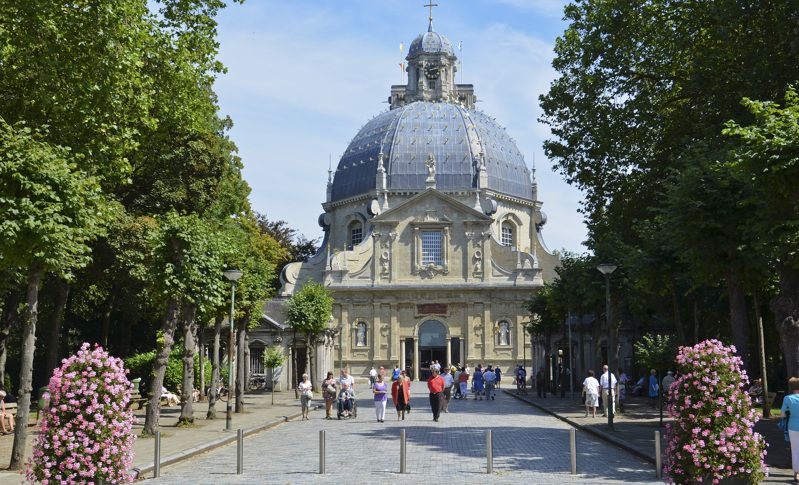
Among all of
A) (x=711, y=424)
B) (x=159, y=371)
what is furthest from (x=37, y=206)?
(x=711, y=424)

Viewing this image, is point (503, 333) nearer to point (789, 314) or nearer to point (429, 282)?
point (429, 282)

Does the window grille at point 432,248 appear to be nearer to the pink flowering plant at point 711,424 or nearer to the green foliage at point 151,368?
the green foliage at point 151,368

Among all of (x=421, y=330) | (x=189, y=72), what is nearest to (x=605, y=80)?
(x=189, y=72)

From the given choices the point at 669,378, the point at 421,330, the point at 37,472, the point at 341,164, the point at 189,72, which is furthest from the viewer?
the point at 341,164

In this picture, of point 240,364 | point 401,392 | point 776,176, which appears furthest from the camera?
point 240,364

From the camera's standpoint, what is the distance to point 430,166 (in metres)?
96.1

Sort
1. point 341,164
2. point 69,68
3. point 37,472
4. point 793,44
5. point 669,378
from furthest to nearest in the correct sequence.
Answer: point 341,164, point 669,378, point 69,68, point 793,44, point 37,472

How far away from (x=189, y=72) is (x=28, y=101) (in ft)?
18.6

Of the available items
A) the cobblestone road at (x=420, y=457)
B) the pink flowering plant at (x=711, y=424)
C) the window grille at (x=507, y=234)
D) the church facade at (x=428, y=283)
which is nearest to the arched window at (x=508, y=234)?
the window grille at (x=507, y=234)

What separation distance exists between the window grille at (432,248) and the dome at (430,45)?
30.5m

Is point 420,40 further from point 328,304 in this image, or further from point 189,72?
point 189,72

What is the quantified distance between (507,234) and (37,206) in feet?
271

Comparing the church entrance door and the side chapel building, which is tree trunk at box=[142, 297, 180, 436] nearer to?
the side chapel building

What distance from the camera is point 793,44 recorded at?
78.8 feet
